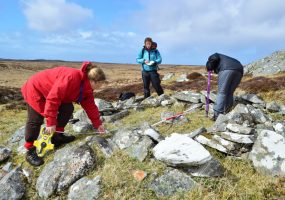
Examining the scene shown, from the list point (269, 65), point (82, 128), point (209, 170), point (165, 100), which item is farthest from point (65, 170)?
point (269, 65)

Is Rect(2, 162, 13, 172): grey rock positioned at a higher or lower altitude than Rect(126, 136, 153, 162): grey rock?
lower

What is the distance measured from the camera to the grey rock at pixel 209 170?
6.20 meters

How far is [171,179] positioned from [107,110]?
645 cm

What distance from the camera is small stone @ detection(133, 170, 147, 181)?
6335mm

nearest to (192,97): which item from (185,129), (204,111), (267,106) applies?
(204,111)

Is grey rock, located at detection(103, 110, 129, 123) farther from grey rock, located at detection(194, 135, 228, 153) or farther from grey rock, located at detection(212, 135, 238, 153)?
grey rock, located at detection(212, 135, 238, 153)

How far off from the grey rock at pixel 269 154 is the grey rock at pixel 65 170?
313 centimetres

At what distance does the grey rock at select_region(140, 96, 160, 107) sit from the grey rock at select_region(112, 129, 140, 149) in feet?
16.9

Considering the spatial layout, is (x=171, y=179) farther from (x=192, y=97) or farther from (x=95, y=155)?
(x=192, y=97)

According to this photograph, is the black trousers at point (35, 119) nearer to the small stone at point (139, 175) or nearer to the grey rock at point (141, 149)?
the grey rock at point (141, 149)

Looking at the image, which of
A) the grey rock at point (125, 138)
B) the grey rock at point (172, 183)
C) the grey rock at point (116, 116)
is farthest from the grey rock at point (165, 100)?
the grey rock at point (172, 183)

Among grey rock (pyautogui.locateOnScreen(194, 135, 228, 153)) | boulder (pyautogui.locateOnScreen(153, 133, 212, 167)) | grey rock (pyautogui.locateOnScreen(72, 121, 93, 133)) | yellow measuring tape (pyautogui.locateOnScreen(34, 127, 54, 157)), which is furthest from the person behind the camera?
grey rock (pyautogui.locateOnScreen(72, 121, 93, 133))

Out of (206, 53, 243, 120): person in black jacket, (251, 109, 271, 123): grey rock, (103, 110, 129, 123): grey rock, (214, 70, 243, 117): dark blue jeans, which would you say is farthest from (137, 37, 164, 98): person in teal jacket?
(251, 109, 271, 123): grey rock

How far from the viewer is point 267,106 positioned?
10.9m
